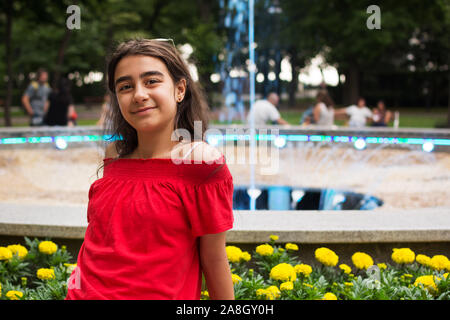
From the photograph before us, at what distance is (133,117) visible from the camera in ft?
5.15

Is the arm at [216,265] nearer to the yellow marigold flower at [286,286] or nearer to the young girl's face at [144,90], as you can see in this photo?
the young girl's face at [144,90]

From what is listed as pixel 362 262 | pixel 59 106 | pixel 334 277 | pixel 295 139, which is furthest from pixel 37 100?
pixel 362 262

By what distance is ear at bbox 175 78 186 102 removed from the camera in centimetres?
165

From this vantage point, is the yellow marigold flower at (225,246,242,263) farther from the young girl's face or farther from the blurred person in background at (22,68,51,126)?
the blurred person in background at (22,68,51,126)

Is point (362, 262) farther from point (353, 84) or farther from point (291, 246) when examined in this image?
point (353, 84)

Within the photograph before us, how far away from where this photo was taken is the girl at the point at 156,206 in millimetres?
1458

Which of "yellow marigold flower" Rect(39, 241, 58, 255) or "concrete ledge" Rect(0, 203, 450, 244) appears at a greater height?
"concrete ledge" Rect(0, 203, 450, 244)

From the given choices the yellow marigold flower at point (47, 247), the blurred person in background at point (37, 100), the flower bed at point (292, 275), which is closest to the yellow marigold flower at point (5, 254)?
the flower bed at point (292, 275)

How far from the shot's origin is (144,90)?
1541 millimetres

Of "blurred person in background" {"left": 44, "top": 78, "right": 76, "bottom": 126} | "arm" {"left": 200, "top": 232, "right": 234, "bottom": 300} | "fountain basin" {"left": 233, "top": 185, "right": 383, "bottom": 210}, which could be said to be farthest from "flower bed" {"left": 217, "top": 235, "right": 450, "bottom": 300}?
"blurred person in background" {"left": 44, "top": 78, "right": 76, "bottom": 126}

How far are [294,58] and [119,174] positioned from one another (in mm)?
34304

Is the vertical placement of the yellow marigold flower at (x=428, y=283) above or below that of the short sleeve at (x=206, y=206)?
below

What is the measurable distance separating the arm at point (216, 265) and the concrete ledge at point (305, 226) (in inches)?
50.8

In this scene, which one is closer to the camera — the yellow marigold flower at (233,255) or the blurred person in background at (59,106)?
the yellow marigold flower at (233,255)
